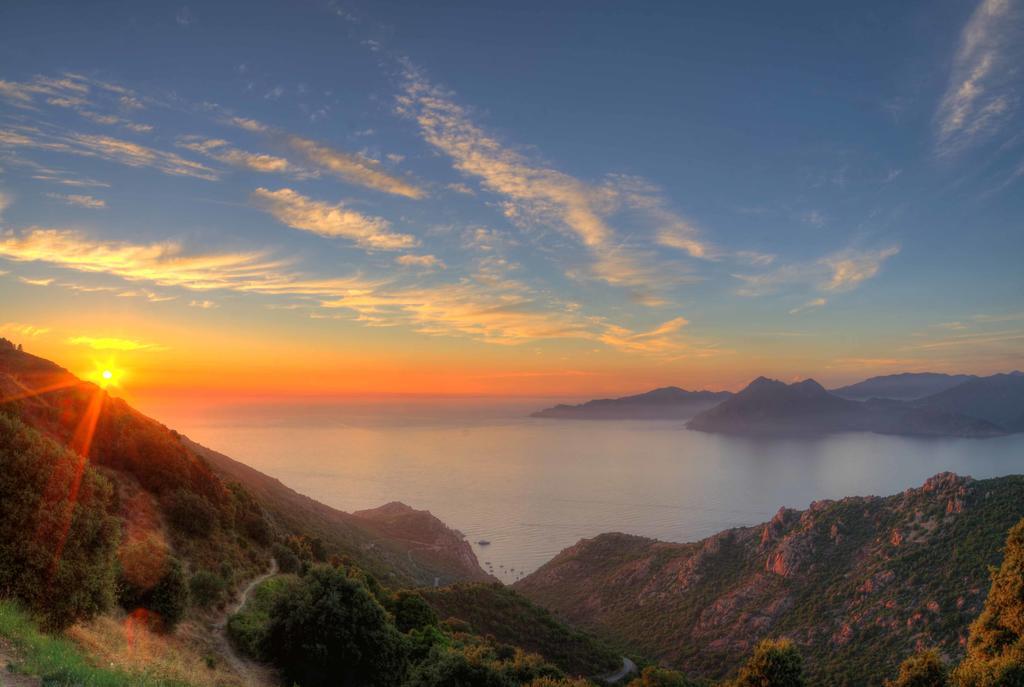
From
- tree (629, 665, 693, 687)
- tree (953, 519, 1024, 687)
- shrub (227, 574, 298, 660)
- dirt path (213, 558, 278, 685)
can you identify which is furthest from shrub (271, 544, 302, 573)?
tree (953, 519, 1024, 687)

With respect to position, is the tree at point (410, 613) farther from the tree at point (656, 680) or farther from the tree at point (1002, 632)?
the tree at point (1002, 632)

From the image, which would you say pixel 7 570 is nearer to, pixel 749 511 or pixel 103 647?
pixel 103 647

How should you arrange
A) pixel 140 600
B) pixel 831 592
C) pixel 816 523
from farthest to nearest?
pixel 816 523 → pixel 831 592 → pixel 140 600

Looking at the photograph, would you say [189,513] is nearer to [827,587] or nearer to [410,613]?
[410,613]

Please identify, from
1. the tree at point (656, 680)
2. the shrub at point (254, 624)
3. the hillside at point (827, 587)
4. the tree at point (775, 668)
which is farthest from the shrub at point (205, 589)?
the hillside at point (827, 587)

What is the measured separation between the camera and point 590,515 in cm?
16788

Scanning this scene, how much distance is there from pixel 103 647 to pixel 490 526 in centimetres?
15040

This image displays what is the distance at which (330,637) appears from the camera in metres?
20.8

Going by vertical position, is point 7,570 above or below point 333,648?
above

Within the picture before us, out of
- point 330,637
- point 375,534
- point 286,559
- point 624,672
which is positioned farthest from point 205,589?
point 375,534

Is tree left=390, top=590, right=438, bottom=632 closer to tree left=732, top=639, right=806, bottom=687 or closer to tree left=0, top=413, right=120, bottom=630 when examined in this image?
tree left=732, top=639, right=806, bottom=687

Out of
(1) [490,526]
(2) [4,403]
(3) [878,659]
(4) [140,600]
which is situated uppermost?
(2) [4,403]

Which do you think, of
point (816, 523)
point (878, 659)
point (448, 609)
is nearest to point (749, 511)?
point (816, 523)

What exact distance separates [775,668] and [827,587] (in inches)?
1963
